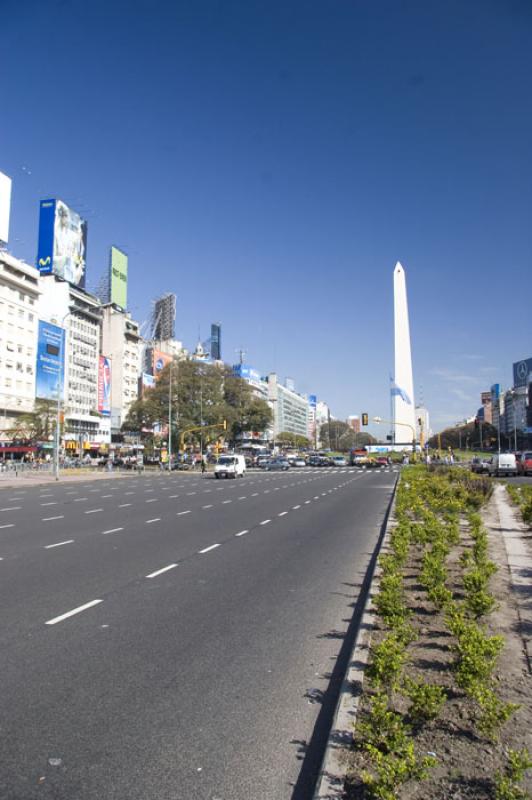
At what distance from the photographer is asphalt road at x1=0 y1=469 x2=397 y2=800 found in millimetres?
3736

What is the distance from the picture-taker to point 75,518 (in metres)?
→ 18.3

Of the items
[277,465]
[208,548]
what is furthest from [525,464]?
[208,548]

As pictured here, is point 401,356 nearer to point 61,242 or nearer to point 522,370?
point 61,242

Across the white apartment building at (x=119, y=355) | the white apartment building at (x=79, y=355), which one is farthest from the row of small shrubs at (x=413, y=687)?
the white apartment building at (x=119, y=355)

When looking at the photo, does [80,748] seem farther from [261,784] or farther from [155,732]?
[261,784]

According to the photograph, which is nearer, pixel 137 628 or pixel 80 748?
pixel 80 748

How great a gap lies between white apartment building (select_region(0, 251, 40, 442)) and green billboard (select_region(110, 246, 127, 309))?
24.7 m

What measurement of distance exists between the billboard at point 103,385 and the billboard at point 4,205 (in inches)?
1709

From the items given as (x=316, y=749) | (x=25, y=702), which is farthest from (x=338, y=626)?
(x=25, y=702)

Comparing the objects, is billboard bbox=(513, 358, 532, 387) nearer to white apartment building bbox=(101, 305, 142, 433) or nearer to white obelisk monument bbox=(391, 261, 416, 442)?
white obelisk monument bbox=(391, 261, 416, 442)

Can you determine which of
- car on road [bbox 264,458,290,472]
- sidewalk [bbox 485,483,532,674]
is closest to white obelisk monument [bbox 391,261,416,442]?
car on road [bbox 264,458,290,472]

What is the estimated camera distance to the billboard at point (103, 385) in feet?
374

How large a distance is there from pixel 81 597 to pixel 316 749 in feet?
16.0

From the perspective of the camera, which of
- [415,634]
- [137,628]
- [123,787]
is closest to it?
[123,787]
